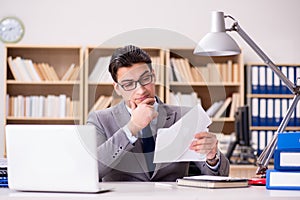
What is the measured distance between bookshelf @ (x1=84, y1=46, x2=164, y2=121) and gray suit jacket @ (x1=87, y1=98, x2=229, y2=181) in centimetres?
4

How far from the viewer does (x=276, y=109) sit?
238 inches

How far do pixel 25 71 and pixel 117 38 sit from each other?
12.5 ft

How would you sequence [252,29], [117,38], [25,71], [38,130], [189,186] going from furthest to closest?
[252,29] < [25,71] < [117,38] < [189,186] < [38,130]

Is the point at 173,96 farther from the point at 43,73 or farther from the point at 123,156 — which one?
the point at 43,73

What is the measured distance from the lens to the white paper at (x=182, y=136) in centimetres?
224

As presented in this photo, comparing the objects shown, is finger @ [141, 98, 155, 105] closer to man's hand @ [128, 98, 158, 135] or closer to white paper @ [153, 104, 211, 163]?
man's hand @ [128, 98, 158, 135]

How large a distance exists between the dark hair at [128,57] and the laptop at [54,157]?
50 centimetres

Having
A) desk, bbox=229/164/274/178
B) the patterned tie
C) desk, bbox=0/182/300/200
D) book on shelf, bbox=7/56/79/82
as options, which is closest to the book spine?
desk, bbox=0/182/300/200

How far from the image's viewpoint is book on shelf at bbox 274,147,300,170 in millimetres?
1938

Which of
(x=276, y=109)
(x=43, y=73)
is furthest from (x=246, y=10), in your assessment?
(x=43, y=73)

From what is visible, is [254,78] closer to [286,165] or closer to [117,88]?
[117,88]

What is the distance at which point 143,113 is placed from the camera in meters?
2.17

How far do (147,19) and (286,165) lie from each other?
4.44 metres

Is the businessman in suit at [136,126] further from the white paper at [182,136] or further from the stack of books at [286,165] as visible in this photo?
the stack of books at [286,165]
